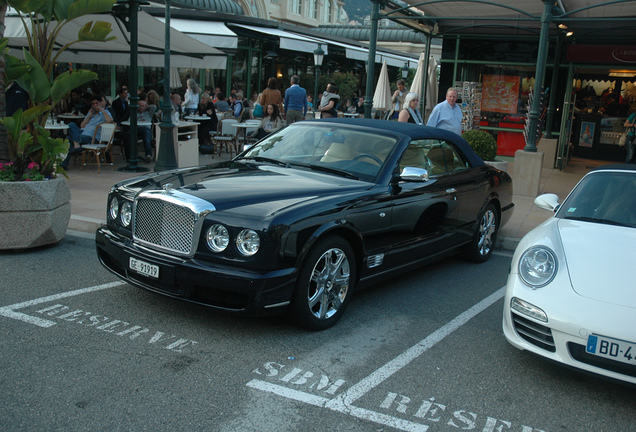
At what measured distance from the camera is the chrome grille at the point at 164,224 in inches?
170

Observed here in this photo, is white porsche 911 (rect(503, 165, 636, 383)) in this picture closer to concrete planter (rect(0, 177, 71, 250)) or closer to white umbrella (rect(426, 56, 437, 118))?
concrete planter (rect(0, 177, 71, 250))

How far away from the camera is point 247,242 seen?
4.17 metres

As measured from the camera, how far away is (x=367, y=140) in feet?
18.6

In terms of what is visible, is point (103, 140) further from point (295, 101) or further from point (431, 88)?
point (431, 88)

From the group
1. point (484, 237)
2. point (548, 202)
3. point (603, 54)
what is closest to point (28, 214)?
point (484, 237)

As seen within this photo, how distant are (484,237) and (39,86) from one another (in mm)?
5310

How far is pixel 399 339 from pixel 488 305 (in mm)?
1339

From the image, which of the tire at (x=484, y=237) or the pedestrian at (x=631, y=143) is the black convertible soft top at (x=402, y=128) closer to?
the tire at (x=484, y=237)

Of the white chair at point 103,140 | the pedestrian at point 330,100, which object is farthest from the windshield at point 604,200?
the pedestrian at point 330,100

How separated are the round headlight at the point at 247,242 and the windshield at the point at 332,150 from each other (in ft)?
4.81

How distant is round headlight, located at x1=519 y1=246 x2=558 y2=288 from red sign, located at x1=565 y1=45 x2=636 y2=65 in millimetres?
12811

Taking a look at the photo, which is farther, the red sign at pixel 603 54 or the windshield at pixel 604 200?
the red sign at pixel 603 54

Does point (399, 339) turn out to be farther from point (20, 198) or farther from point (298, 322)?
point (20, 198)

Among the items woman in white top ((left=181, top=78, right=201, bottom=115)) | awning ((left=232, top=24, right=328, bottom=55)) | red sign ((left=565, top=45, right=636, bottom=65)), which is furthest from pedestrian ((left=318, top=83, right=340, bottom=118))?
awning ((left=232, top=24, right=328, bottom=55))
